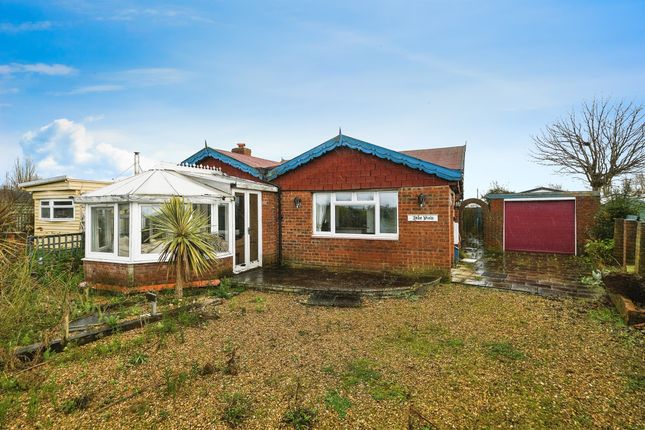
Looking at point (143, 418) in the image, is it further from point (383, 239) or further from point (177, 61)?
point (177, 61)

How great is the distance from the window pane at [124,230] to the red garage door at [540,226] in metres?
15.0

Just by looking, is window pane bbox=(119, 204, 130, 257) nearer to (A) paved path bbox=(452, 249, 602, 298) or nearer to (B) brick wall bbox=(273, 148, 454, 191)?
(B) brick wall bbox=(273, 148, 454, 191)

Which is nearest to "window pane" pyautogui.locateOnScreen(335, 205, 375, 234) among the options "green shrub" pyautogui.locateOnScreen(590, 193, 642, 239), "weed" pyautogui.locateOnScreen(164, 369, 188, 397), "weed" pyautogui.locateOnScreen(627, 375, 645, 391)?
"weed" pyautogui.locateOnScreen(627, 375, 645, 391)

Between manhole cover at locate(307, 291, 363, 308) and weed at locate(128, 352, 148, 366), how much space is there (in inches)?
123

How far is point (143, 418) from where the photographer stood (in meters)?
2.87

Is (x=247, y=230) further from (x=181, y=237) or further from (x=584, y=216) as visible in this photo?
(x=584, y=216)

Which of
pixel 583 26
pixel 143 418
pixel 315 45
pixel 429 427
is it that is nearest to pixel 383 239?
pixel 429 427

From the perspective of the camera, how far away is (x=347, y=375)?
11.8 feet

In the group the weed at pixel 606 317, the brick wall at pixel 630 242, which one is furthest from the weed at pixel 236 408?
the brick wall at pixel 630 242

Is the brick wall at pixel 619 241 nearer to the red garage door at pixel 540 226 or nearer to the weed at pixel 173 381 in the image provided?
the red garage door at pixel 540 226

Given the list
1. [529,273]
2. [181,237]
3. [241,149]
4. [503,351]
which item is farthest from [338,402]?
[241,149]

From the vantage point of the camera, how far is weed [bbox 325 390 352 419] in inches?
115

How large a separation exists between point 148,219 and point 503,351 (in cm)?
755

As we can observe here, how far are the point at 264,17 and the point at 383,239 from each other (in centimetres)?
808
